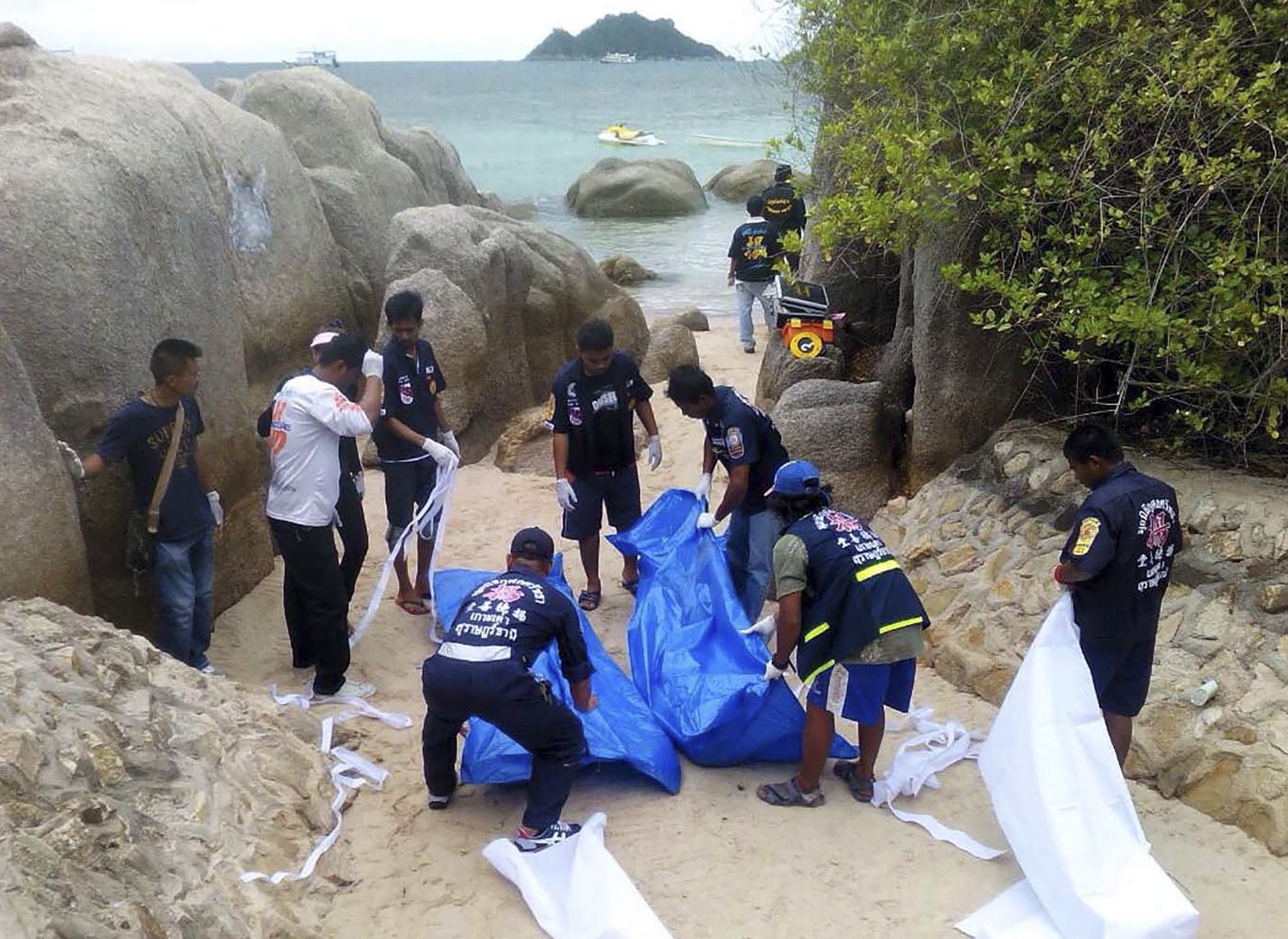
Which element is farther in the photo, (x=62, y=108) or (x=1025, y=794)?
(x=62, y=108)

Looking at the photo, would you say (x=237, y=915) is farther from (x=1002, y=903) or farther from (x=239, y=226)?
(x=239, y=226)

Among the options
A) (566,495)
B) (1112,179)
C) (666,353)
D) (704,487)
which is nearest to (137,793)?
(566,495)

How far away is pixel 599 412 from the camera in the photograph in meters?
6.14

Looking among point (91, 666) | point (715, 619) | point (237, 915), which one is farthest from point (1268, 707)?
point (91, 666)

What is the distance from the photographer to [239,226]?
8531mm

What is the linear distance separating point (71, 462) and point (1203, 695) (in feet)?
16.1

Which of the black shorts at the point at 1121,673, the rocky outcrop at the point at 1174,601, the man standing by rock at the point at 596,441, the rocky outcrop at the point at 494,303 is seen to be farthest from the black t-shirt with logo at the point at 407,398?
the black shorts at the point at 1121,673

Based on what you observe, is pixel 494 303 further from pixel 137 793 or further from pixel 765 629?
pixel 137 793

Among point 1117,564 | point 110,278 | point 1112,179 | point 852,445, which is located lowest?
point 852,445

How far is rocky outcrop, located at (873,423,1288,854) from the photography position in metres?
4.48

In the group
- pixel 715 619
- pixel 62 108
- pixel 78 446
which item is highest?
pixel 62 108

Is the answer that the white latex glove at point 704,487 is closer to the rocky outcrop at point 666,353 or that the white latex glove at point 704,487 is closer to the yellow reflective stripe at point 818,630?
the yellow reflective stripe at point 818,630

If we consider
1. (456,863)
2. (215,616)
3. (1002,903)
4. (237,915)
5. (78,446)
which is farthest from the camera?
(215,616)

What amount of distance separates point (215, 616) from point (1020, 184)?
15.7ft
